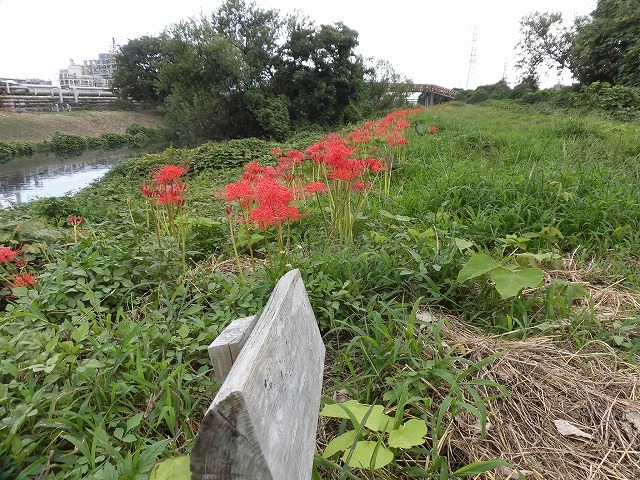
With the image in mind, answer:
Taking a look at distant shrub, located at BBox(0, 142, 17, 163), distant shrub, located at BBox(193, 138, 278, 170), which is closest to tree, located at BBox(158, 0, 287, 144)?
distant shrub, located at BBox(0, 142, 17, 163)

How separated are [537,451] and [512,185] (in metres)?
2.16

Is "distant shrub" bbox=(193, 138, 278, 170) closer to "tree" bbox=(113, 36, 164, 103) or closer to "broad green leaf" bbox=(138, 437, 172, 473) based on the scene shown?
"broad green leaf" bbox=(138, 437, 172, 473)

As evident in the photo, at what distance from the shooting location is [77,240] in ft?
7.34

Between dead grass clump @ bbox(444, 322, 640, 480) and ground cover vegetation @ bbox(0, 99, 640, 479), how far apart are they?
0.01 metres

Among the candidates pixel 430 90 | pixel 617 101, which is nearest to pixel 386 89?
pixel 430 90

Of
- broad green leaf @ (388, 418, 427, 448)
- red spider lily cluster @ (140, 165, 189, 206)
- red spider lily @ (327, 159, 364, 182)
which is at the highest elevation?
red spider lily @ (327, 159, 364, 182)

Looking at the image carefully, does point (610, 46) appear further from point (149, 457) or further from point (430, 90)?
point (430, 90)

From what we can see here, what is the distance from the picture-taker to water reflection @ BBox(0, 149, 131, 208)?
933 cm

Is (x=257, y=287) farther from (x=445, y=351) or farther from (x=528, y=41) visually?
(x=528, y=41)

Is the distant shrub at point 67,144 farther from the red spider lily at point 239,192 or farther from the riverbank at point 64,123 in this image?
the red spider lily at point 239,192

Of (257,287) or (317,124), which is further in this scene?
(317,124)

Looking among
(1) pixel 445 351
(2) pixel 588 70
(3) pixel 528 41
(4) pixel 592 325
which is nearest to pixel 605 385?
(4) pixel 592 325

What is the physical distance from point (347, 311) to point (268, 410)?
113 cm

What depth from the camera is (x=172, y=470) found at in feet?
2.56
